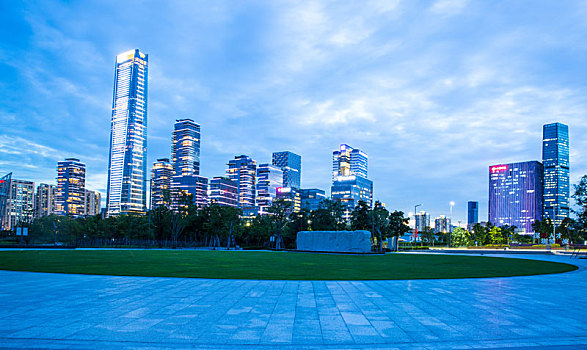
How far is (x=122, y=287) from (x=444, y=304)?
35.5 ft

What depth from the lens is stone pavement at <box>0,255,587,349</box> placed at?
757 cm

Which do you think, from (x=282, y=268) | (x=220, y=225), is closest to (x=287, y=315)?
(x=282, y=268)

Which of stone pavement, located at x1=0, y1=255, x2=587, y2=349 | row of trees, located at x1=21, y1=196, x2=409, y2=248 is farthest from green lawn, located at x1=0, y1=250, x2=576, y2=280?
row of trees, located at x1=21, y1=196, x2=409, y2=248

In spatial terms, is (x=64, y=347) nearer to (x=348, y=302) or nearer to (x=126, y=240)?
(x=348, y=302)

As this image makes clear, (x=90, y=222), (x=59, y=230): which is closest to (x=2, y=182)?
(x=59, y=230)

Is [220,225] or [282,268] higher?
[282,268]

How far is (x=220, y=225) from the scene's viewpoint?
9088 centimetres

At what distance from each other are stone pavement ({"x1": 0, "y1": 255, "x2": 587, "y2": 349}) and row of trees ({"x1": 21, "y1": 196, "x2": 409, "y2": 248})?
59981 mm

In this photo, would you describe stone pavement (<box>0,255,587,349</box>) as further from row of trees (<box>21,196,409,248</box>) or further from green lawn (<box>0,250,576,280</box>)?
row of trees (<box>21,196,409,248</box>)

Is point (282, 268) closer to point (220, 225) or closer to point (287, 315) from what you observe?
point (287, 315)

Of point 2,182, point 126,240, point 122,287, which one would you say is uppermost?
point 2,182

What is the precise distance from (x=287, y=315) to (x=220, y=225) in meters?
82.9

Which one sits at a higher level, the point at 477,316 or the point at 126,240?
the point at 477,316

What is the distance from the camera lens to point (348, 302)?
11859 mm
